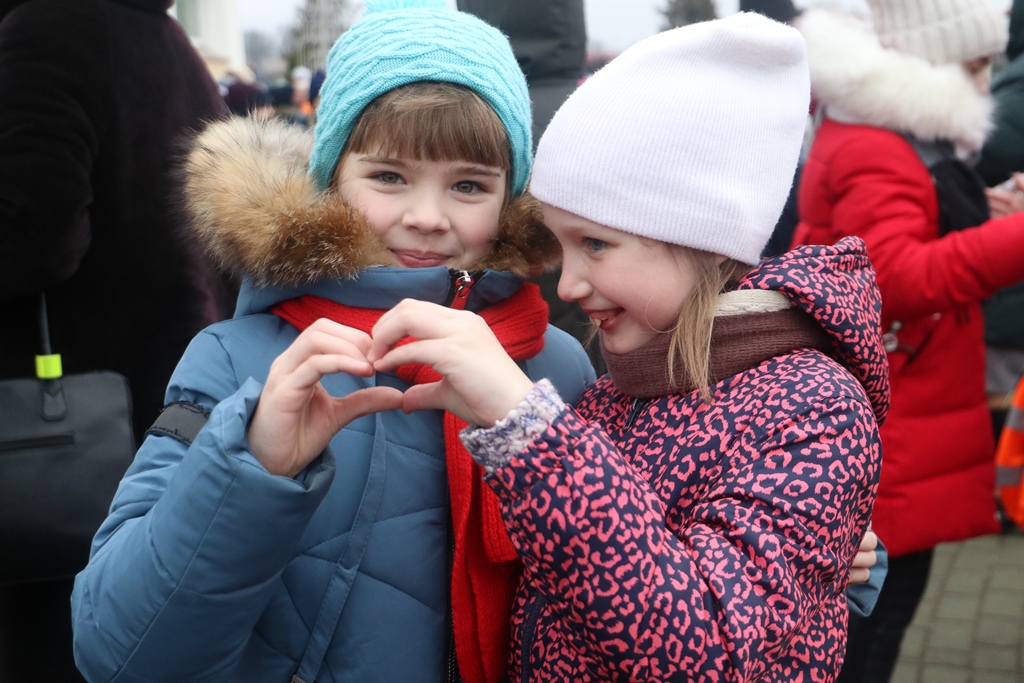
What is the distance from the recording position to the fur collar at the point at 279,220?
1.41 m

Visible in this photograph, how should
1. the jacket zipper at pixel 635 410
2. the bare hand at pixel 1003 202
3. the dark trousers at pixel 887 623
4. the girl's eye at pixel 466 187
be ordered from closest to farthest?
the jacket zipper at pixel 635 410 < the girl's eye at pixel 466 187 < the dark trousers at pixel 887 623 < the bare hand at pixel 1003 202

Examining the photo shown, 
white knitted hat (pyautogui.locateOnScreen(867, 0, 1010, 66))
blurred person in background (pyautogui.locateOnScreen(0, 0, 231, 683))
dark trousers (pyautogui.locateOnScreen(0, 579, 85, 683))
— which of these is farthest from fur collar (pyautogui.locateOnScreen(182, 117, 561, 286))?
white knitted hat (pyautogui.locateOnScreen(867, 0, 1010, 66))

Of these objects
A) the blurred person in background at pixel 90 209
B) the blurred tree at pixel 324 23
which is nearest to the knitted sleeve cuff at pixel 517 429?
the blurred person in background at pixel 90 209

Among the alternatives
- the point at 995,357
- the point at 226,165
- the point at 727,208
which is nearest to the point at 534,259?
the point at 727,208

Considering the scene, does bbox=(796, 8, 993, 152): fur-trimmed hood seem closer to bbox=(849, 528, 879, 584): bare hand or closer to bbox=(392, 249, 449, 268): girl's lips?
bbox=(849, 528, 879, 584): bare hand

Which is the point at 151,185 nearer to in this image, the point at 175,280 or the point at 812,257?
the point at 175,280

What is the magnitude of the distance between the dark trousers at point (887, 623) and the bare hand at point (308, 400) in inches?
82.2

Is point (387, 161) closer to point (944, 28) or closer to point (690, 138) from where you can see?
point (690, 138)

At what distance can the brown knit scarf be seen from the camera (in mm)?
1337

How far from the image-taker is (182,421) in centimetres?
134

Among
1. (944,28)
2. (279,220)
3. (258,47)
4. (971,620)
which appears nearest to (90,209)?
(279,220)

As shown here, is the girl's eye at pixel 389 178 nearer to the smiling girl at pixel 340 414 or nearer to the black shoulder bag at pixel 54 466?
the smiling girl at pixel 340 414

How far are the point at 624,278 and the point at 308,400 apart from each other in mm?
499

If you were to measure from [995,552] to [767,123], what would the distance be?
171 inches
